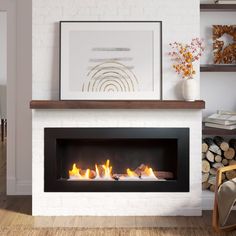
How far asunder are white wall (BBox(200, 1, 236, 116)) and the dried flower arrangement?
45 cm

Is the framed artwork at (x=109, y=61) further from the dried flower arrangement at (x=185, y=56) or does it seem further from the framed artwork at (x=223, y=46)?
the framed artwork at (x=223, y=46)

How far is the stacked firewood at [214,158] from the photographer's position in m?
4.21

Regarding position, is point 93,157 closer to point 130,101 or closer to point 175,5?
point 130,101

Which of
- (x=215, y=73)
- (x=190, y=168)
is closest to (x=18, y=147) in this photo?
(x=190, y=168)

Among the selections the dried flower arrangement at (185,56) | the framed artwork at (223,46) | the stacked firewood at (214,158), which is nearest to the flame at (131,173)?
the stacked firewood at (214,158)

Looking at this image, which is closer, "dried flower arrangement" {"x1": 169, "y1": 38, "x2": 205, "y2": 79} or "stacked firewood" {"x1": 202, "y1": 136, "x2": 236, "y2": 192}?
"dried flower arrangement" {"x1": 169, "y1": 38, "x2": 205, "y2": 79}

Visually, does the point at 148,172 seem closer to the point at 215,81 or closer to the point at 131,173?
the point at 131,173

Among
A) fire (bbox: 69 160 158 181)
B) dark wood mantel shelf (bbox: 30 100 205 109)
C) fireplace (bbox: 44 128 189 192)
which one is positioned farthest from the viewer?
fire (bbox: 69 160 158 181)

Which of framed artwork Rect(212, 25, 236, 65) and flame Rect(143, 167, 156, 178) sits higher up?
framed artwork Rect(212, 25, 236, 65)

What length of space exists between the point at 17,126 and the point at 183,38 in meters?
1.83

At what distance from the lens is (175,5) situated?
3996 mm

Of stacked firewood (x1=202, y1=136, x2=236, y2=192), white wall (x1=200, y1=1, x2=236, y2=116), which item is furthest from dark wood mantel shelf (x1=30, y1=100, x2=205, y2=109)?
white wall (x1=200, y1=1, x2=236, y2=116)

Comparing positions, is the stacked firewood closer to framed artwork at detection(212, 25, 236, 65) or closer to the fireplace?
the fireplace

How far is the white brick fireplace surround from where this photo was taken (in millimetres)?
3984
